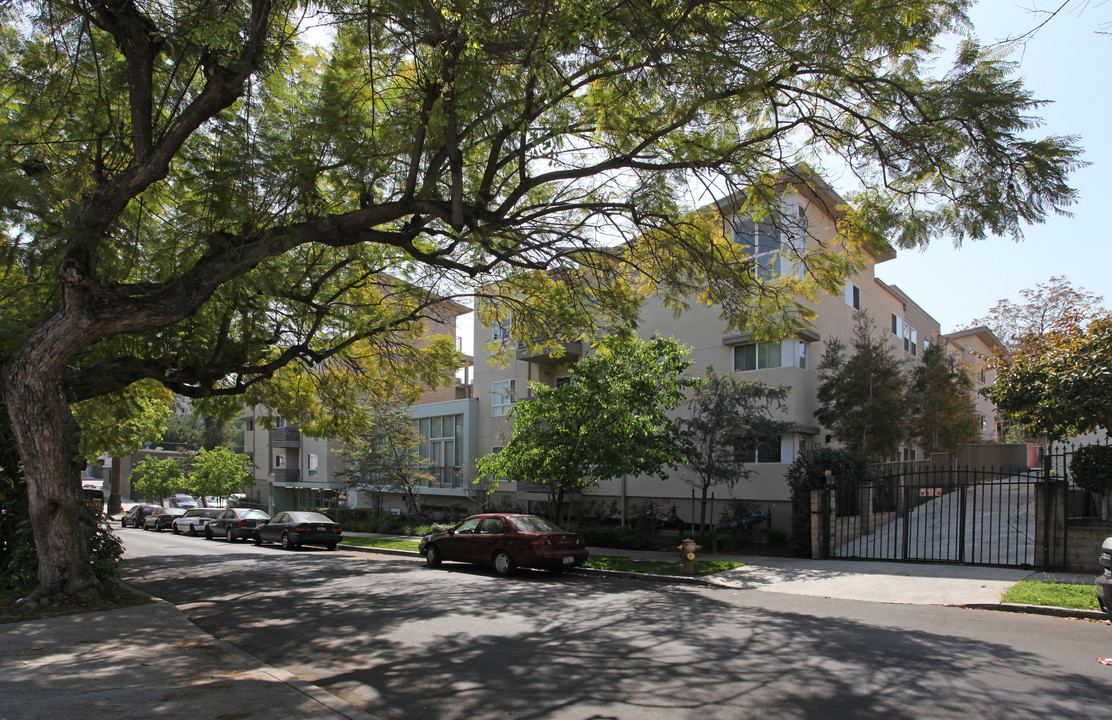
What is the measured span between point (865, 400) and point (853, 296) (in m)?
6.39

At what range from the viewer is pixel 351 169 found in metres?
10.1

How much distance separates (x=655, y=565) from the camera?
52.7 ft

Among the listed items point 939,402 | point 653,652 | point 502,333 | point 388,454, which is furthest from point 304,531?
point 939,402

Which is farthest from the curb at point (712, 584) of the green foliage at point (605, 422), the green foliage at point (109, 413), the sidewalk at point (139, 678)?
the sidewalk at point (139, 678)

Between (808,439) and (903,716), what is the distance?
1784cm

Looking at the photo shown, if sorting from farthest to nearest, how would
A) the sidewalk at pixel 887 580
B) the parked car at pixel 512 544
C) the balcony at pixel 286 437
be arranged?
the balcony at pixel 286 437
the parked car at pixel 512 544
the sidewalk at pixel 887 580

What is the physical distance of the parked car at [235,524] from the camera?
27688 mm

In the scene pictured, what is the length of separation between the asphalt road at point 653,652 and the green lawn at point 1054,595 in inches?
23.7

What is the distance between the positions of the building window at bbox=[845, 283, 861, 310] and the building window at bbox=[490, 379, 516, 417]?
13.7 metres

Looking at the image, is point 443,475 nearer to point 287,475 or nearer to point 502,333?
point 502,333

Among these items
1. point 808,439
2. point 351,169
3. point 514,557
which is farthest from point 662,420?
point 351,169

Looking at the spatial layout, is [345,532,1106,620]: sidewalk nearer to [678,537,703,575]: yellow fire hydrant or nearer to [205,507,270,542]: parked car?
[678,537,703,575]: yellow fire hydrant

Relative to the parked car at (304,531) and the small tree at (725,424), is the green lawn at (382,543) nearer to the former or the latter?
the parked car at (304,531)

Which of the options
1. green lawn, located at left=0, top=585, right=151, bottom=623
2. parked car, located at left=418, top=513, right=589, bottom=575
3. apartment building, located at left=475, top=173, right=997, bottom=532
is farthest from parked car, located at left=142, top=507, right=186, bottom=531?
green lawn, located at left=0, top=585, right=151, bottom=623
